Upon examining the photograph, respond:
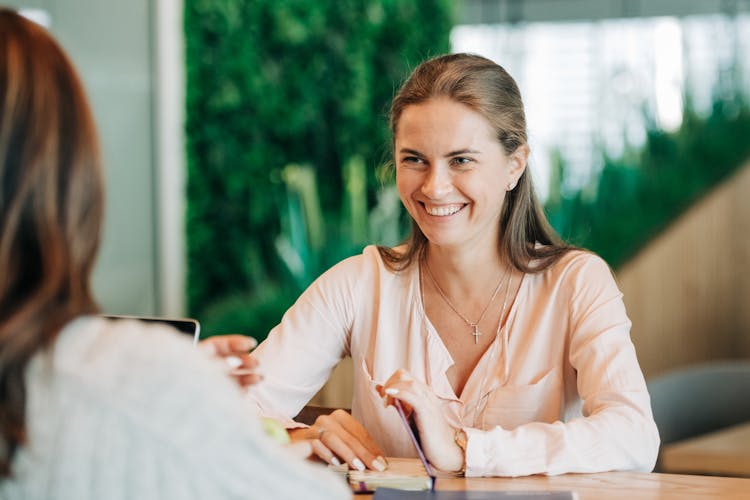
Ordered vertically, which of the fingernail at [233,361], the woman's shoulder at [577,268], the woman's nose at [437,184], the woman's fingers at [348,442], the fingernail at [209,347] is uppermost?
the woman's nose at [437,184]

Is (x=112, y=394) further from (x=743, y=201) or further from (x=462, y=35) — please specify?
(x=462, y=35)

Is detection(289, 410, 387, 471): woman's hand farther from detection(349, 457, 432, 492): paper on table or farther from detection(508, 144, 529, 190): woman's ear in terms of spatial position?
detection(508, 144, 529, 190): woman's ear

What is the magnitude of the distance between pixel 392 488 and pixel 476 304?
28.1 inches

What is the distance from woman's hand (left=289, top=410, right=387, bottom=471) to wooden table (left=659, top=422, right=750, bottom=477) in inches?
73.2

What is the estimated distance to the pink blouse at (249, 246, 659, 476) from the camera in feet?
5.84

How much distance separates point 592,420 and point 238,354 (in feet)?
2.19

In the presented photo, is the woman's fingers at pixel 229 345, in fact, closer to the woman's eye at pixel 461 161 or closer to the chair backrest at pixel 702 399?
the woman's eye at pixel 461 161

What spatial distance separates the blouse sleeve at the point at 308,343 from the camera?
2.13 metres

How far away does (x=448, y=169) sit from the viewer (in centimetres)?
206

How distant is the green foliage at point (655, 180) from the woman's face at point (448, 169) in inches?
114

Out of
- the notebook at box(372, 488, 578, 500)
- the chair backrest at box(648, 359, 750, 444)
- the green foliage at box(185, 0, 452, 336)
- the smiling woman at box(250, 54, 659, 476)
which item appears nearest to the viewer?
the notebook at box(372, 488, 578, 500)

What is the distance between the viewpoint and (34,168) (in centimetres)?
99

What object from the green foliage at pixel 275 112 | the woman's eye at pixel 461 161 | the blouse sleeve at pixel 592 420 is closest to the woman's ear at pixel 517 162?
the woman's eye at pixel 461 161

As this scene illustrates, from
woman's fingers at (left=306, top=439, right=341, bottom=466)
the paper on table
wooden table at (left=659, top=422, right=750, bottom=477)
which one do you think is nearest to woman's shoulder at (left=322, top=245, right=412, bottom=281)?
woman's fingers at (left=306, top=439, right=341, bottom=466)
